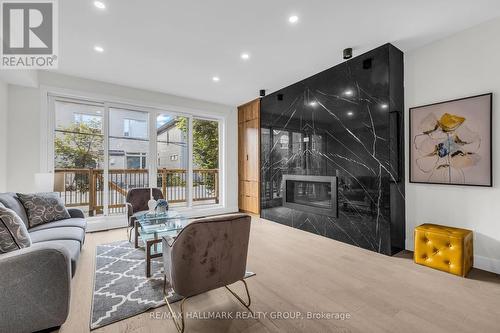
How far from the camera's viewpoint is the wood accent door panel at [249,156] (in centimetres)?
552

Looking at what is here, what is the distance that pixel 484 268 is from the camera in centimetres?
265

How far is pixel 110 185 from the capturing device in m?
→ 4.64

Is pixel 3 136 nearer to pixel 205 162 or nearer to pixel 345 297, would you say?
pixel 205 162

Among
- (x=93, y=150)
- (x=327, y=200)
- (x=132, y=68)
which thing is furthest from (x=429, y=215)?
(x=93, y=150)

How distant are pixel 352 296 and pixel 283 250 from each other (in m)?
1.28

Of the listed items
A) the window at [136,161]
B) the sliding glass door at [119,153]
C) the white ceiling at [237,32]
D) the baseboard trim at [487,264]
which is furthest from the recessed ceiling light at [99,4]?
the baseboard trim at [487,264]

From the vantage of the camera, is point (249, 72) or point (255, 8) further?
point (249, 72)

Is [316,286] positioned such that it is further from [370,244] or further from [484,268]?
[484,268]

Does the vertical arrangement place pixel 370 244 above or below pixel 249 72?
below

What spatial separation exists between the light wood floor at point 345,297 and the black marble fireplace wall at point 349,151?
1.82 feet

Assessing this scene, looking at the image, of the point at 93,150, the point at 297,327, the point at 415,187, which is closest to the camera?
the point at 297,327

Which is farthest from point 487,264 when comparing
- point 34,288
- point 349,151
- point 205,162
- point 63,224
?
point 205,162

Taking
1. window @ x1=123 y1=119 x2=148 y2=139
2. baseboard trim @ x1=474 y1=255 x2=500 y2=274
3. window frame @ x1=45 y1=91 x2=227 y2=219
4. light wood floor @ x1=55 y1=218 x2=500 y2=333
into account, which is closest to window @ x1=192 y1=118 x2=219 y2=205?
window frame @ x1=45 y1=91 x2=227 y2=219

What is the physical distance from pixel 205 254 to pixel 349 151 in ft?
9.12
